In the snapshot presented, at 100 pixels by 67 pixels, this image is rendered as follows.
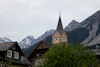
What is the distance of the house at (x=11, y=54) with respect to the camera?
47.2 m

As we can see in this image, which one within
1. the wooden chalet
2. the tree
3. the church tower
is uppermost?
the church tower

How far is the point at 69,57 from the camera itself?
36812 millimetres

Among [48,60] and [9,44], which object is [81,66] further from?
[9,44]

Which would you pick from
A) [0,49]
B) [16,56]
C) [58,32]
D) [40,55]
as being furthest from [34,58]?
[58,32]

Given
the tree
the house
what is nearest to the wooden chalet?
the house

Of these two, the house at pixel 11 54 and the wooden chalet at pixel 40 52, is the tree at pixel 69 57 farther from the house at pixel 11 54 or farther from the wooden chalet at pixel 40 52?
the wooden chalet at pixel 40 52

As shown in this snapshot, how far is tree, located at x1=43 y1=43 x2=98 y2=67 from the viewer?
119 ft

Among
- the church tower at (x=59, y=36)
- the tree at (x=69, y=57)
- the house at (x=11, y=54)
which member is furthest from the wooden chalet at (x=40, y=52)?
the church tower at (x=59, y=36)

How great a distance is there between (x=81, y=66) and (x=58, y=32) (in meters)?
66.3

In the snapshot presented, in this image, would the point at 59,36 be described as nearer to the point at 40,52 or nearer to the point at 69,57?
the point at 40,52

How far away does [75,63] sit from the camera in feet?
120

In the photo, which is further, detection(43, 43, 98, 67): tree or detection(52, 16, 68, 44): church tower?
detection(52, 16, 68, 44): church tower

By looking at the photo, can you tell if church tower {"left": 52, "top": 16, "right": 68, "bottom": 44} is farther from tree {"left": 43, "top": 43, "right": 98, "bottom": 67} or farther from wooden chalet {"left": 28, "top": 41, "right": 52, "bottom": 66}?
tree {"left": 43, "top": 43, "right": 98, "bottom": 67}

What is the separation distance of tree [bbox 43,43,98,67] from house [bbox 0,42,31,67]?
12.0 metres
